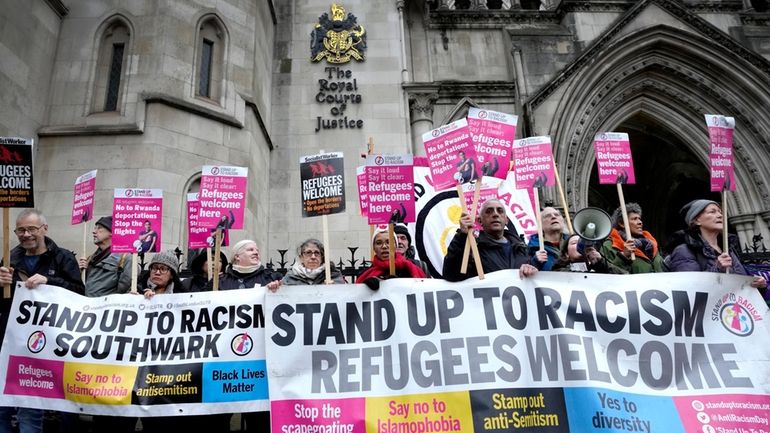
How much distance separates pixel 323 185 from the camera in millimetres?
4930

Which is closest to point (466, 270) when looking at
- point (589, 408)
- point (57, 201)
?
point (589, 408)

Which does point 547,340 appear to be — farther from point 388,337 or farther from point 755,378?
point 755,378

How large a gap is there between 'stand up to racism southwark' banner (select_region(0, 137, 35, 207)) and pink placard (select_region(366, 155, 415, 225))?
10.6 feet

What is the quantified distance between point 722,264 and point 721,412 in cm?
139

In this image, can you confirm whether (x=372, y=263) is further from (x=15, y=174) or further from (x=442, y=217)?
(x=442, y=217)

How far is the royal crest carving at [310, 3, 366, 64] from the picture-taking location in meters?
13.6

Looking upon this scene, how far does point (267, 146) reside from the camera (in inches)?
492

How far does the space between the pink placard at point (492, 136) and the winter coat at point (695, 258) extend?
1.83m

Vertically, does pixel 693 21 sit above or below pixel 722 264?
above

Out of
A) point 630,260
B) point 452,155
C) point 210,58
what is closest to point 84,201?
point 452,155

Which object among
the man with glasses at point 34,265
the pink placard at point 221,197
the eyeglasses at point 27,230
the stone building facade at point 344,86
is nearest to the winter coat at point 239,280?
the pink placard at point 221,197

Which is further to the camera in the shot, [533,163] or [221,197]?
[533,163]

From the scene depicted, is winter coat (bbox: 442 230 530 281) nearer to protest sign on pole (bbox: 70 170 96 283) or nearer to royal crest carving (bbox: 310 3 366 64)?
protest sign on pole (bbox: 70 170 96 283)

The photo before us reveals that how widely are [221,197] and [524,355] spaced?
3.59 m
